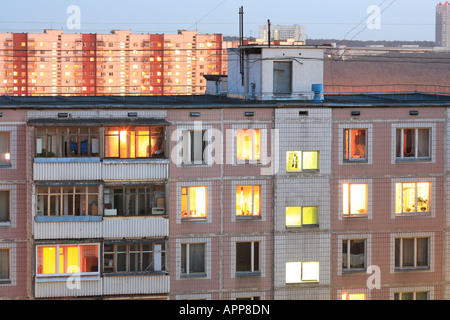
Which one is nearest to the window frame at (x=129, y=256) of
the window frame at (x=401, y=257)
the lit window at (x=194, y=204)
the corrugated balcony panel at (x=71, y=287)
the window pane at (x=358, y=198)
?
the corrugated balcony panel at (x=71, y=287)

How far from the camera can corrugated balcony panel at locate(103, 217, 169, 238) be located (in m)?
25.8

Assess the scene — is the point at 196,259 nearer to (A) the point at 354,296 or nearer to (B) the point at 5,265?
(A) the point at 354,296

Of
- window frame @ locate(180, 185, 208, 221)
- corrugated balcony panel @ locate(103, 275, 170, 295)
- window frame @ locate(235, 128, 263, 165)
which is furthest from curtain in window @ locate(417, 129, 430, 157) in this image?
corrugated balcony panel @ locate(103, 275, 170, 295)

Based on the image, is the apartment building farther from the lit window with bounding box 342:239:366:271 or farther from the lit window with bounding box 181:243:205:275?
the lit window with bounding box 181:243:205:275

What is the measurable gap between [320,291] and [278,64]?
8.39m

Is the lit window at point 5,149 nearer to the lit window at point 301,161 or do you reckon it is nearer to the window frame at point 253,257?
the window frame at point 253,257

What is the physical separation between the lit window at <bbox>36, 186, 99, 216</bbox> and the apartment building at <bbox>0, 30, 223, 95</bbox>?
106 metres

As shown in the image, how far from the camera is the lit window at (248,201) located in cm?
2639

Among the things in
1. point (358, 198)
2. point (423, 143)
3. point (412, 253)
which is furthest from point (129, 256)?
point (423, 143)

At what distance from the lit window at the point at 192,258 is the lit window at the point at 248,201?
1683mm

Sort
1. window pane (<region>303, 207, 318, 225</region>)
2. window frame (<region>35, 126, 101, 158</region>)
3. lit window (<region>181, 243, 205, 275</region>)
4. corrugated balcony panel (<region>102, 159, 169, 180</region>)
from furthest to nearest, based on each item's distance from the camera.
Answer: window pane (<region>303, 207, 318, 225</region>)
lit window (<region>181, 243, 205, 275</region>)
corrugated balcony panel (<region>102, 159, 169, 180</region>)
window frame (<region>35, 126, 101, 158</region>)

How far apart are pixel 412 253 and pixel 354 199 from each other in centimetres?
263

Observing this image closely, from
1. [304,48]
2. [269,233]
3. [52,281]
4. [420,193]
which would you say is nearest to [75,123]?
[52,281]
